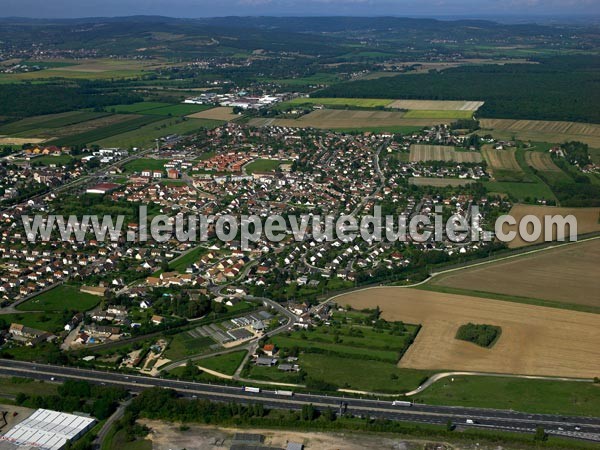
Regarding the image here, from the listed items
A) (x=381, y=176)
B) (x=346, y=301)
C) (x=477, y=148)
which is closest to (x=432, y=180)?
(x=381, y=176)

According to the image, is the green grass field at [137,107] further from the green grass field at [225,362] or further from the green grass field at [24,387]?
the green grass field at [24,387]

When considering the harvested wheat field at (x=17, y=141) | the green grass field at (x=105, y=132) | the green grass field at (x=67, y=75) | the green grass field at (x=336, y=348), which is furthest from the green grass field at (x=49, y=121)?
the green grass field at (x=336, y=348)

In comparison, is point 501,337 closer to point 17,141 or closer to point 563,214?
point 563,214

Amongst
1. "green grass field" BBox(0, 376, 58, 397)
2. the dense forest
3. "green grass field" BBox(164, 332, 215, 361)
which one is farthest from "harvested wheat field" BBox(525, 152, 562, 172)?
"green grass field" BBox(0, 376, 58, 397)

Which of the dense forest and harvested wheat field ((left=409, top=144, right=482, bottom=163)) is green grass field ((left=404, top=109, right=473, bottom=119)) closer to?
the dense forest

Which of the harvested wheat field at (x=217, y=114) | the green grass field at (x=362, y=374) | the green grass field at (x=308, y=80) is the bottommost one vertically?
the green grass field at (x=362, y=374)

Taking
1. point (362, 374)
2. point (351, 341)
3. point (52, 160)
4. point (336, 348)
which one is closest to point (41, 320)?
point (336, 348)
